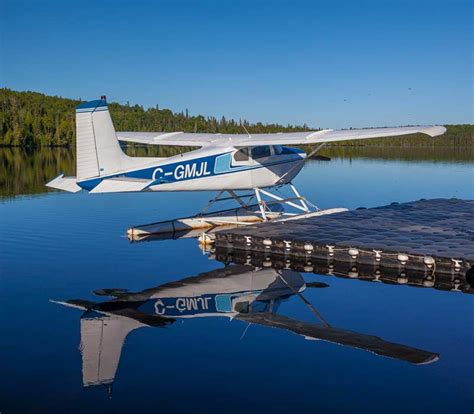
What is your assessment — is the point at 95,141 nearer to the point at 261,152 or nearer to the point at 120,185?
the point at 120,185

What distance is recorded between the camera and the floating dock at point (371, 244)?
9023 millimetres

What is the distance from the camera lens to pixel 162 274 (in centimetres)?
934

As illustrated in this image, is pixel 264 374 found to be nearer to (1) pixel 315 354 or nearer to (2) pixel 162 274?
(1) pixel 315 354

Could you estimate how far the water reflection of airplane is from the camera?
227 inches

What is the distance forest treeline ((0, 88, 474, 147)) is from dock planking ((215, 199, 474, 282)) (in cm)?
6607

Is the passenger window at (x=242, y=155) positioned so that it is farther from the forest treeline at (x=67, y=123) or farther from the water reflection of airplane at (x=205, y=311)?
the forest treeline at (x=67, y=123)

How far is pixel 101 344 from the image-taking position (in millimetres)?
5969

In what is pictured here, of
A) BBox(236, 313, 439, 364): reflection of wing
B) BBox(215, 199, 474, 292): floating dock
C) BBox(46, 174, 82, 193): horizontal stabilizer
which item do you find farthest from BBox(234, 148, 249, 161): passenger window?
BBox(236, 313, 439, 364): reflection of wing

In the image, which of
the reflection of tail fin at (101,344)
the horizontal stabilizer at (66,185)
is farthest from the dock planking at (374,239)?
the reflection of tail fin at (101,344)

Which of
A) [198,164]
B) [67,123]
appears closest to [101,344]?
[198,164]

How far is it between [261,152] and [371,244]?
486cm

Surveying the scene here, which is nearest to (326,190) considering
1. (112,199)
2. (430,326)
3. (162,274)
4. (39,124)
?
(112,199)

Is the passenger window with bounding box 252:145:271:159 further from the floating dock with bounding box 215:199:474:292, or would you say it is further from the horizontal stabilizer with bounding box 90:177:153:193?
the horizontal stabilizer with bounding box 90:177:153:193

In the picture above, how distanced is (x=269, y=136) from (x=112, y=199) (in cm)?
812
